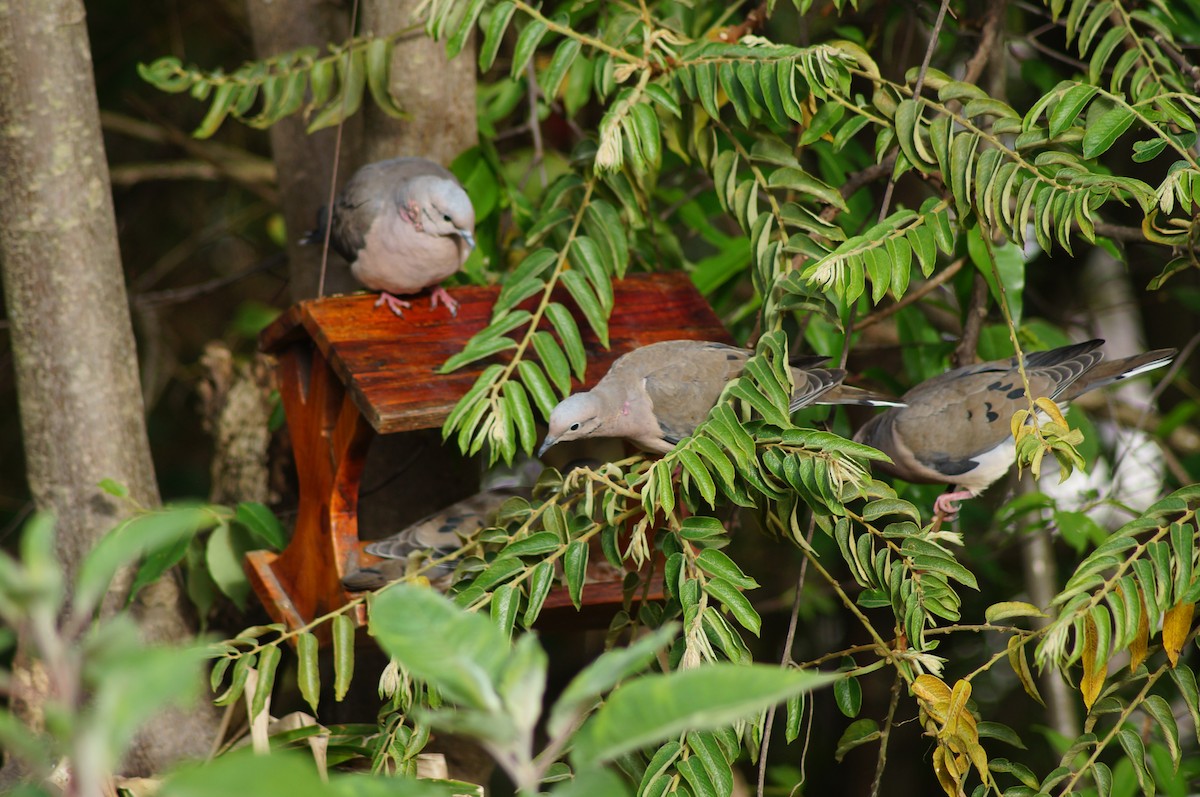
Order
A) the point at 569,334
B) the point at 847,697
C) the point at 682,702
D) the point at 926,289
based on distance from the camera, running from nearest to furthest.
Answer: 1. the point at 682,702
2. the point at 847,697
3. the point at 569,334
4. the point at 926,289

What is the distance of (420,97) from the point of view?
2.71 meters

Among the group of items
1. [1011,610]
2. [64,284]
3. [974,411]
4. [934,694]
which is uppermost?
[64,284]

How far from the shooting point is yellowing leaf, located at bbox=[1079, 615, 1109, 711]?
1.54 m

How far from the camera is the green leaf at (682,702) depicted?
0.73m

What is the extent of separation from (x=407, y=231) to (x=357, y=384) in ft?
1.42

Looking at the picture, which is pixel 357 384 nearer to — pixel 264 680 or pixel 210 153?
pixel 264 680

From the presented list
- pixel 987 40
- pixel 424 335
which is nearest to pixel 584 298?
pixel 424 335

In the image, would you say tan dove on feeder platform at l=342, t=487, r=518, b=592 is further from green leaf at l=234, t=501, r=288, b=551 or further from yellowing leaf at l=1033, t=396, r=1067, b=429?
yellowing leaf at l=1033, t=396, r=1067, b=429

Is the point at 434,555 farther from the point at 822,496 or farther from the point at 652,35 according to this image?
the point at 652,35

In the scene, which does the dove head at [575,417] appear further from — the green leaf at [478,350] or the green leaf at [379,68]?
the green leaf at [379,68]

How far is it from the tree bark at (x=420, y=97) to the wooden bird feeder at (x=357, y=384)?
592 mm

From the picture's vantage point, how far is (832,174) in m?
2.75

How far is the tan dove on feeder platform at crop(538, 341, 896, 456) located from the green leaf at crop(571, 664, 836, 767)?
49.7 inches

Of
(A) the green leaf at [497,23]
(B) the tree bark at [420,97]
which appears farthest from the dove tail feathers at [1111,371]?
(B) the tree bark at [420,97]
